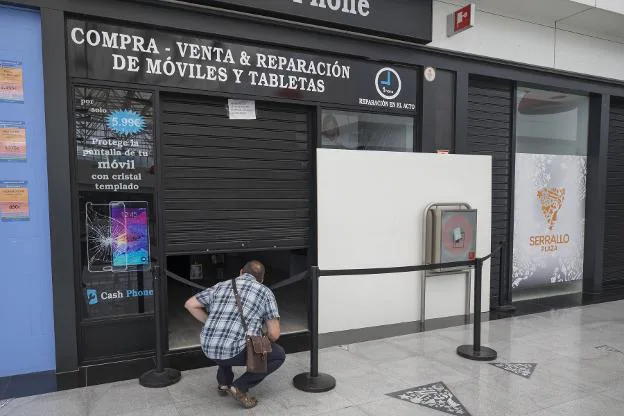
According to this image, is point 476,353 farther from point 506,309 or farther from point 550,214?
point 550,214

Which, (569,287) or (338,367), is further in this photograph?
(569,287)

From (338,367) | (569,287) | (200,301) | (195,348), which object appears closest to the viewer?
(200,301)

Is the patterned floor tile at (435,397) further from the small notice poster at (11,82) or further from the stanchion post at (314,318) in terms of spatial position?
the small notice poster at (11,82)

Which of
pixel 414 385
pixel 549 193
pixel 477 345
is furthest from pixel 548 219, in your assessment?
pixel 414 385

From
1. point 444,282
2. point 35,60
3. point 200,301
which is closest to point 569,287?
point 444,282

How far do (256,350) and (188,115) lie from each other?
8.63 feet

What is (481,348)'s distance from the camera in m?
4.69

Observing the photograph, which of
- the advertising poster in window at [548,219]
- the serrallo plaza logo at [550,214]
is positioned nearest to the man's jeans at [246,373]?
the advertising poster in window at [548,219]

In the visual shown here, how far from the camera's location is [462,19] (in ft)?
17.8

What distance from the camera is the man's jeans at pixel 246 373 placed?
3342 millimetres

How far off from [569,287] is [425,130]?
13.9 ft

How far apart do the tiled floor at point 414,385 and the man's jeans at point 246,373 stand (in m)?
0.18

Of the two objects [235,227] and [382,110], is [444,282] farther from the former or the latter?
[235,227]

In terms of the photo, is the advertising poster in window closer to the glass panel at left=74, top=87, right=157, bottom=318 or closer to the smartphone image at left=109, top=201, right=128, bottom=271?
the glass panel at left=74, top=87, right=157, bottom=318
